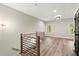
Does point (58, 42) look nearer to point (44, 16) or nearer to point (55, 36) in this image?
point (55, 36)

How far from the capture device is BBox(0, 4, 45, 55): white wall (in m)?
1.34

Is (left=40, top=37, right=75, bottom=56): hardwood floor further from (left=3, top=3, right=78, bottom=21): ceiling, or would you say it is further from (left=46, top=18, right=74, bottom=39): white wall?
(left=3, top=3, right=78, bottom=21): ceiling

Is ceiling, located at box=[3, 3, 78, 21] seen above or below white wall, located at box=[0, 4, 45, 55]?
above

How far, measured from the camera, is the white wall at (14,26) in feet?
4.39

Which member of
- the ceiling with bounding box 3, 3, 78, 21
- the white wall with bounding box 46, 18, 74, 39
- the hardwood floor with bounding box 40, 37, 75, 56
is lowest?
the hardwood floor with bounding box 40, 37, 75, 56

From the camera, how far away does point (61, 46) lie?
160 centimetres

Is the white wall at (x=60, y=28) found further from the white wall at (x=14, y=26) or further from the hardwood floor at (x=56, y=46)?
the white wall at (x=14, y=26)

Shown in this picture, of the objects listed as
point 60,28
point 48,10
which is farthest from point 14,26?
point 60,28

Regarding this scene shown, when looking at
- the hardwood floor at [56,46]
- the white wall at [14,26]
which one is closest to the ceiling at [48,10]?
the white wall at [14,26]

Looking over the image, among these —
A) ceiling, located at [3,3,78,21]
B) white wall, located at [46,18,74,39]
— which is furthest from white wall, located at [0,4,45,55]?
white wall, located at [46,18,74,39]

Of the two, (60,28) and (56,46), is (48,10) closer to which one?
(60,28)

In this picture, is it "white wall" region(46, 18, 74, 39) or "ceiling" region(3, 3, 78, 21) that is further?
"white wall" region(46, 18, 74, 39)

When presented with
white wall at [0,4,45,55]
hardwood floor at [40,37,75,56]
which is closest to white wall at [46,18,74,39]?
hardwood floor at [40,37,75,56]

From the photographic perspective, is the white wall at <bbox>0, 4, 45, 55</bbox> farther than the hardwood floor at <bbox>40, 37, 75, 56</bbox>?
No
